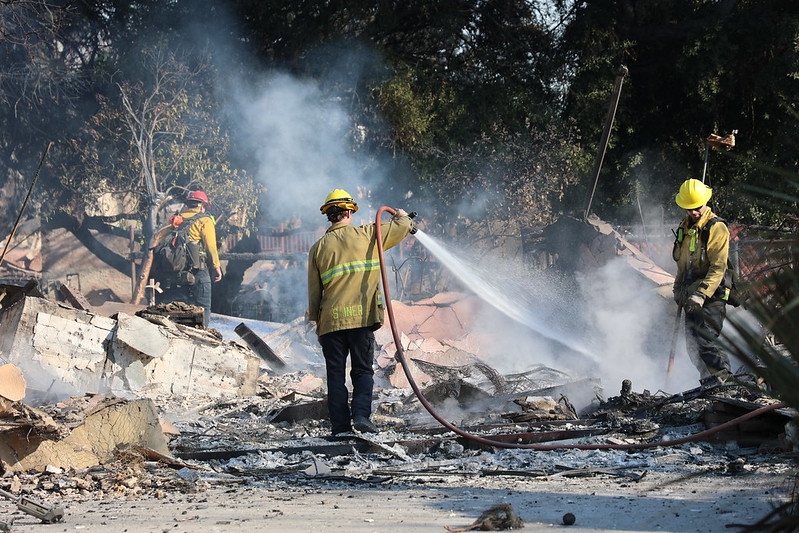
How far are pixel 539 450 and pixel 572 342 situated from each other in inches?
246

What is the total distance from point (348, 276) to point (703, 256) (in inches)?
131

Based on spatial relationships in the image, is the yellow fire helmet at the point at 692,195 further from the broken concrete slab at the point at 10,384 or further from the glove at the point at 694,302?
the broken concrete slab at the point at 10,384

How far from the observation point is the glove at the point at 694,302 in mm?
7355

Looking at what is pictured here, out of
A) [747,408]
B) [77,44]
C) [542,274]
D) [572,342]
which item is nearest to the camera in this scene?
[747,408]

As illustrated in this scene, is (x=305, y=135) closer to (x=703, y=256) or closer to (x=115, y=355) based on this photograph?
(x=115, y=355)

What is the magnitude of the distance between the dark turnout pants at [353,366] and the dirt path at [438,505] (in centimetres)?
146

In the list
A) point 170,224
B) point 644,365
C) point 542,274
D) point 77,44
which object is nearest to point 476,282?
point 542,274

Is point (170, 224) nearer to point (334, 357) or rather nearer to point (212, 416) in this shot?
point (212, 416)

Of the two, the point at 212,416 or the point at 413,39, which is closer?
the point at 212,416

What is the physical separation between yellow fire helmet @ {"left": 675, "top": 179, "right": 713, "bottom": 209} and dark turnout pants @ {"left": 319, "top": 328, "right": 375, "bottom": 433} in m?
3.22

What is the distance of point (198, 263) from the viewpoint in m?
11.3

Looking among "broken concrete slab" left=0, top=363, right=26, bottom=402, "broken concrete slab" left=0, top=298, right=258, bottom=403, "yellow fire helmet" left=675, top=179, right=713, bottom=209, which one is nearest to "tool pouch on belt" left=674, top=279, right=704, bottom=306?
"yellow fire helmet" left=675, top=179, right=713, bottom=209

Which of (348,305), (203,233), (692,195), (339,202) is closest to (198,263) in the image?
(203,233)

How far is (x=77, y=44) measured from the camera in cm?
1590
